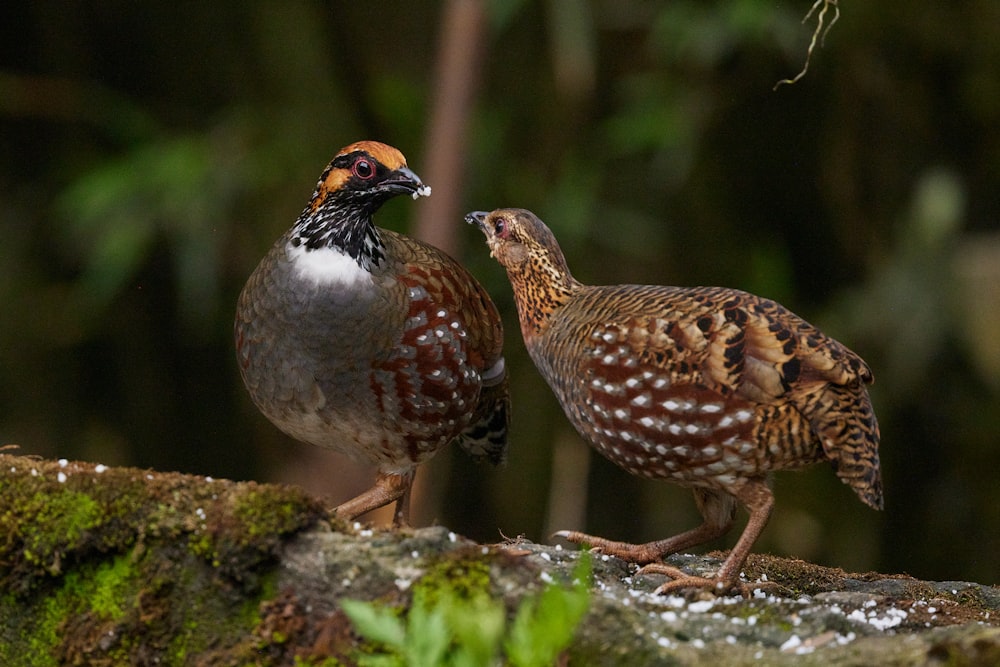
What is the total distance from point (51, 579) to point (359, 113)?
19.3 feet

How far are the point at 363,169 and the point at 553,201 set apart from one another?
366cm

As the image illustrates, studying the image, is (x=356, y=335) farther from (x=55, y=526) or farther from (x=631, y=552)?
(x=55, y=526)

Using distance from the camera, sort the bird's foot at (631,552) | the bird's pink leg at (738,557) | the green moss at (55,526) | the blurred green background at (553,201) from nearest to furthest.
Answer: the green moss at (55,526), the bird's pink leg at (738,557), the bird's foot at (631,552), the blurred green background at (553,201)

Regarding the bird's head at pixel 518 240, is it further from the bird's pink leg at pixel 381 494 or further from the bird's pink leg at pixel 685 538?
the bird's pink leg at pixel 685 538

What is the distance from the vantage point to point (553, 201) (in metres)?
7.95

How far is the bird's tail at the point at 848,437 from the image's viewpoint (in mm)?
3771

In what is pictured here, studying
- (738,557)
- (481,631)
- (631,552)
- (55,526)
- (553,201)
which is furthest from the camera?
(553,201)

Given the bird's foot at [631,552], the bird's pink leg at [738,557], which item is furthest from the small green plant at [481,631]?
the bird's foot at [631,552]

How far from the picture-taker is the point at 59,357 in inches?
331

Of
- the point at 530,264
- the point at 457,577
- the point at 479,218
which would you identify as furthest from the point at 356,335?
the point at 457,577

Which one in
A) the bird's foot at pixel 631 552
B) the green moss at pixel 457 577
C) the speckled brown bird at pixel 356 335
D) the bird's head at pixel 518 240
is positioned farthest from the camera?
the bird's head at pixel 518 240

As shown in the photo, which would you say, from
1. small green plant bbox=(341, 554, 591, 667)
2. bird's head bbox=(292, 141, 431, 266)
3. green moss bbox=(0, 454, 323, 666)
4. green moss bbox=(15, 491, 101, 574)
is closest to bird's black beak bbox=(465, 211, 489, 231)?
bird's head bbox=(292, 141, 431, 266)

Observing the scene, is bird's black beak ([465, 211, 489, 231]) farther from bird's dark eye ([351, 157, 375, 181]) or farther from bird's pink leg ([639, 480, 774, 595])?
bird's pink leg ([639, 480, 774, 595])

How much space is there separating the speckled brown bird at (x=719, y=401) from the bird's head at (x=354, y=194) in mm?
868
